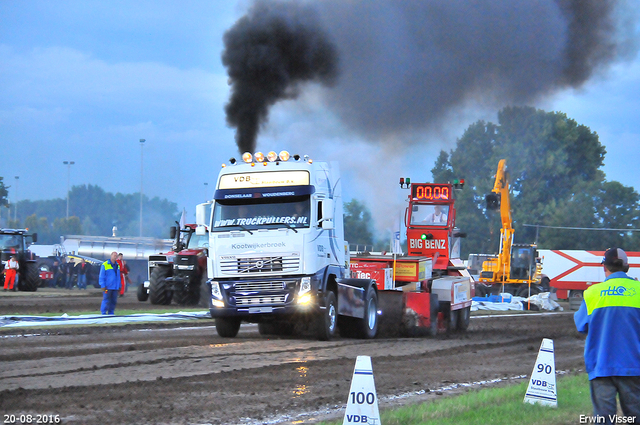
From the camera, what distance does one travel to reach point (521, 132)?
5472 cm

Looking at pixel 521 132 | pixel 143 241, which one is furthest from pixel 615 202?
pixel 143 241

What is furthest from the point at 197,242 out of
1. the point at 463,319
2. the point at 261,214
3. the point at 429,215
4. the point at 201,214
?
the point at 261,214

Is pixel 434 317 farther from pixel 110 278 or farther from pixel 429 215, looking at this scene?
pixel 110 278

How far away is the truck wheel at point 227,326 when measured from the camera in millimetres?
15898

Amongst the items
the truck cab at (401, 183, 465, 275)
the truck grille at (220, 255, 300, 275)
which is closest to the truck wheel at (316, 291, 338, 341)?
the truck grille at (220, 255, 300, 275)

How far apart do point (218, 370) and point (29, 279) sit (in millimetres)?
28946

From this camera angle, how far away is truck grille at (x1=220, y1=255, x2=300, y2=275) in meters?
14.8

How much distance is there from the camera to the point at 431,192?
21.6 meters

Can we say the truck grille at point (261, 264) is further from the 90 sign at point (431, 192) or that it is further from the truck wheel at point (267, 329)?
the 90 sign at point (431, 192)

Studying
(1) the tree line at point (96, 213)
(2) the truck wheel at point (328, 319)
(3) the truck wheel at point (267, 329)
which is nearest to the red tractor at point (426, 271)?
(2) the truck wheel at point (328, 319)

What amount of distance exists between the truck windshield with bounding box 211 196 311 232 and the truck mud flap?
421 cm

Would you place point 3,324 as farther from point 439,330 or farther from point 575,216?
point 575,216

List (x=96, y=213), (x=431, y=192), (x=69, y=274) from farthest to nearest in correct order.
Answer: (x=96, y=213) → (x=69, y=274) → (x=431, y=192)

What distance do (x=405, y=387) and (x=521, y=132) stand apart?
47647mm
